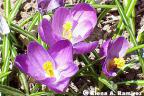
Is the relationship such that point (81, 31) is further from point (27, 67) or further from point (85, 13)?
point (27, 67)

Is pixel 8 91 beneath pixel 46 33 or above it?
beneath

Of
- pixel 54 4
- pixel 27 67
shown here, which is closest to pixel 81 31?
pixel 54 4

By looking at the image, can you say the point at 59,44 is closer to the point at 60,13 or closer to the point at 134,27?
the point at 60,13

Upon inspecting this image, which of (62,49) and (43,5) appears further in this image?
(43,5)

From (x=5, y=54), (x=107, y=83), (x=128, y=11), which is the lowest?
(x=107, y=83)

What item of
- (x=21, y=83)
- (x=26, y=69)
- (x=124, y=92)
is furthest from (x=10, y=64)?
(x=124, y=92)

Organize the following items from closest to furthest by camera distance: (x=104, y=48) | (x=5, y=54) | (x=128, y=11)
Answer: (x=104, y=48) < (x=5, y=54) < (x=128, y=11)

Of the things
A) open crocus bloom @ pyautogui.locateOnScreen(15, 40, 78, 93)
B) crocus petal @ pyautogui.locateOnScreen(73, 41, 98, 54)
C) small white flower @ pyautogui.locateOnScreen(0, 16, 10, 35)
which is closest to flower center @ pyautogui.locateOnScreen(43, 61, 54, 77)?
open crocus bloom @ pyautogui.locateOnScreen(15, 40, 78, 93)

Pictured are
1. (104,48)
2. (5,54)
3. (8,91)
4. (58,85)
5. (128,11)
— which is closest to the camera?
(58,85)
